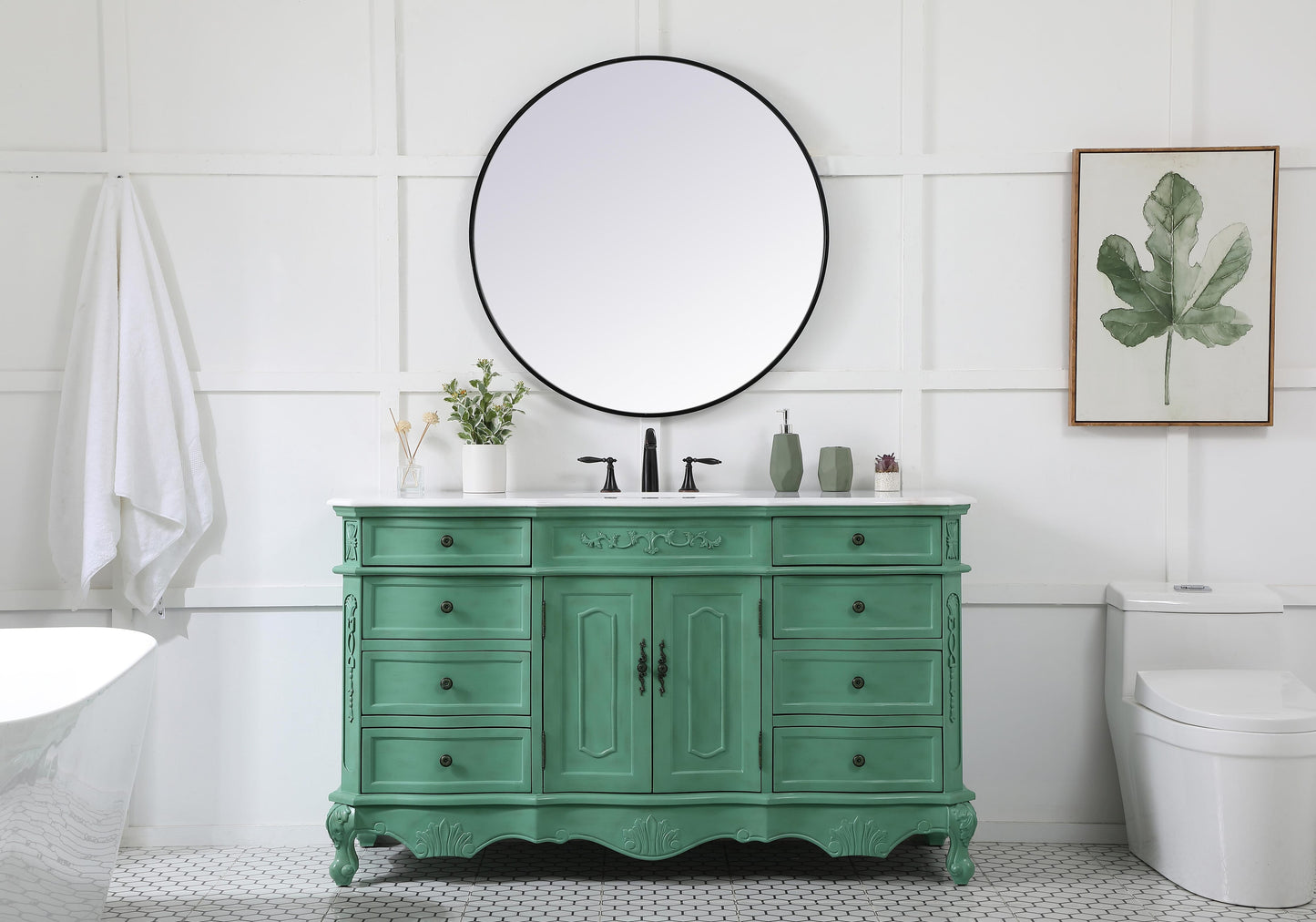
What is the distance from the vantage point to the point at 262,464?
8.85 ft

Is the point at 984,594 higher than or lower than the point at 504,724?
higher

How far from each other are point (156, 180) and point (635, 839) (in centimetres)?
222

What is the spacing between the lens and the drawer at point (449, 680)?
229cm

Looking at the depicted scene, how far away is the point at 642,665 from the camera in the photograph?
7.51 ft

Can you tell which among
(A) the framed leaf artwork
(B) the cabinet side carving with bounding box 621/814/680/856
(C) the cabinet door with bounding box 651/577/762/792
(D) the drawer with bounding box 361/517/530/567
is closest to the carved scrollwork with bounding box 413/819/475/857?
(B) the cabinet side carving with bounding box 621/814/680/856

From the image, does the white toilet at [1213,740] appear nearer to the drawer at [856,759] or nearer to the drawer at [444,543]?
the drawer at [856,759]

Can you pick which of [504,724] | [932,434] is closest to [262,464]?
[504,724]

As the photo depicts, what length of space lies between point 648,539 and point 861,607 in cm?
54

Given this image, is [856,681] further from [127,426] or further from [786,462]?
[127,426]

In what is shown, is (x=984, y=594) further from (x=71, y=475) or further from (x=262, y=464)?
(x=71, y=475)

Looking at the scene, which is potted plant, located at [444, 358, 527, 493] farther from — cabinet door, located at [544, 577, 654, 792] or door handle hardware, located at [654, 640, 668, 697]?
door handle hardware, located at [654, 640, 668, 697]

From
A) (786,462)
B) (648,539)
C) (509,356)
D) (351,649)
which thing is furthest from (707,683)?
(509,356)

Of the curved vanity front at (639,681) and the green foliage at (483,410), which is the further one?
the green foliage at (483,410)

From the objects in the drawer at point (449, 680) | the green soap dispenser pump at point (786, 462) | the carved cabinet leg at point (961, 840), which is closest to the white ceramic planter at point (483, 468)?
the drawer at point (449, 680)
